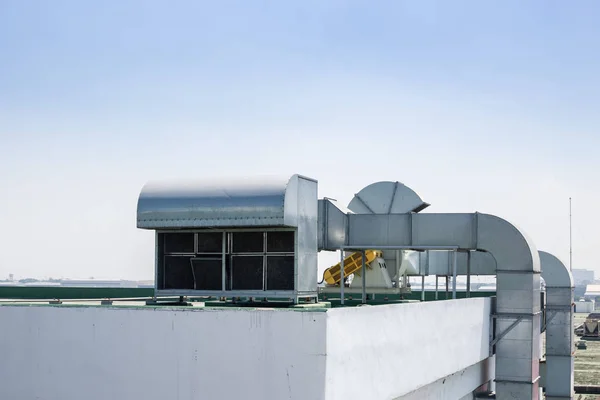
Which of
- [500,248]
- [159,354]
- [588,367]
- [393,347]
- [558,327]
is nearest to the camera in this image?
[159,354]

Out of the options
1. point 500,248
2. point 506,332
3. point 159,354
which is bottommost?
point 506,332

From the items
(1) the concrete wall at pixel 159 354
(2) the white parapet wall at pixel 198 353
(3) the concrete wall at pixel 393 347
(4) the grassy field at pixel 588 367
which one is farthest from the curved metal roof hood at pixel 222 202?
(4) the grassy field at pixel 588 367

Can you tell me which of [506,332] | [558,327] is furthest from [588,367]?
[506,332]

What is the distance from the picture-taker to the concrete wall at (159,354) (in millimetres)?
11180

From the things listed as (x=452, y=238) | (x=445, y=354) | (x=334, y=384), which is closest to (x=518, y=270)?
(x=452, y=238)

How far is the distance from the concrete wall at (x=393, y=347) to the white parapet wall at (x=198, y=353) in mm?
31

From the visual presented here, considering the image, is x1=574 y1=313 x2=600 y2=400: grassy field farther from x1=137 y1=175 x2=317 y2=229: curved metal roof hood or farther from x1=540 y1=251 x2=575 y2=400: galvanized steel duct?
x1=137 y1=175 x2=317 y2=229: curved metal roof hood

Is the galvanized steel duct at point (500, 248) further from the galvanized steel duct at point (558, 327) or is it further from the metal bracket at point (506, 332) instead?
the galvanized steel duct at point (558, 327)

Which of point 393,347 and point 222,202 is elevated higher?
point 222,202

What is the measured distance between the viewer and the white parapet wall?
1116 cm

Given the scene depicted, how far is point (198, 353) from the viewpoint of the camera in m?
11.7

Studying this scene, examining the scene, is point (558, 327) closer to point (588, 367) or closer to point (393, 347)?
point (393, 347)

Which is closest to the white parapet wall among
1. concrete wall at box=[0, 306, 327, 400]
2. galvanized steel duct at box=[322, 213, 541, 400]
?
concrete wall at box=[0, 306, 327, 400]

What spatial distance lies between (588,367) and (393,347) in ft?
184
